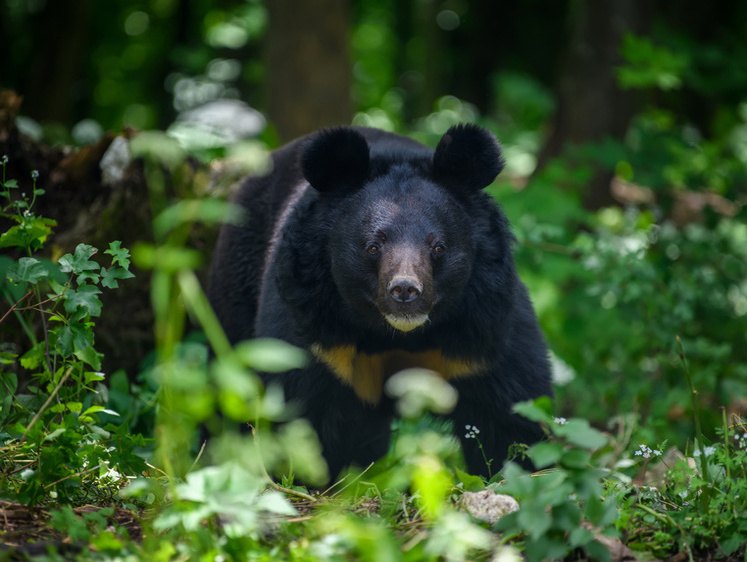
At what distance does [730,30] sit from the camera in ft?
45.2

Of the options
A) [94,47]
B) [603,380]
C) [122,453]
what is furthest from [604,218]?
[94,47]

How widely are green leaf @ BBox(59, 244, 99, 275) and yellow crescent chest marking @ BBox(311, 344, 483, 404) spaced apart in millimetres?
1219

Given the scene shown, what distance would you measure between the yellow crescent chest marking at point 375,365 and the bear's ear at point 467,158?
862mm

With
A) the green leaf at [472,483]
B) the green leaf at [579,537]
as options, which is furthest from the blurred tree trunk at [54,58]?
the green leaf at [579,537]

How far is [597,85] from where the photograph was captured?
929cm

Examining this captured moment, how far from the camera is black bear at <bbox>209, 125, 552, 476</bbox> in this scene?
13.1ft

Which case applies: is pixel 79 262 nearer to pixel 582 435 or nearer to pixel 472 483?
pixel 472 483

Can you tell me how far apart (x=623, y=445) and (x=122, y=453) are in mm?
2661

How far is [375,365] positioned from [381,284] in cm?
73

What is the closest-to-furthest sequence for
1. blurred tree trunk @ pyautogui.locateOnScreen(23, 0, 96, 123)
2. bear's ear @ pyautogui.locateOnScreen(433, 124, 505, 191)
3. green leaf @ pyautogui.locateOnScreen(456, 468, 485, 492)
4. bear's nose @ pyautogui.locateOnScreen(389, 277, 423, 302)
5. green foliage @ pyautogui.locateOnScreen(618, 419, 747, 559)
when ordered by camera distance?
1. green foliage @ pyautogui.locateOnScreen(618, 419, 747, 559)
2. green leaf @ pyautogui.locateOnScreen(456, 468, 485, 492)
3. bear's nose @ pyautogui.locateOnScreen(389, 277, 423, 302)
4. bear's ear @ pyautogui.locateOnScreen(433, 124, 505, 191)
5. blurred tree trunk @ pyautogui.locateOnScreen(23, 0, 96, 123)

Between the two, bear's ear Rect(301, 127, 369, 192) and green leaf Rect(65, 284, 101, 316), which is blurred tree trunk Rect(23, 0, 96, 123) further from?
green leaf Rect(65, 284, 101, 316)

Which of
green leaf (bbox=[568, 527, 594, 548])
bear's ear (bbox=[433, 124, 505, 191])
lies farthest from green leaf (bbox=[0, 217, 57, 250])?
green leaf (bbox=[568, 527, 594, 548])

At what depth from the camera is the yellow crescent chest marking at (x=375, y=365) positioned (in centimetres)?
418

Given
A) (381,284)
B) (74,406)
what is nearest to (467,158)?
(381,284)
